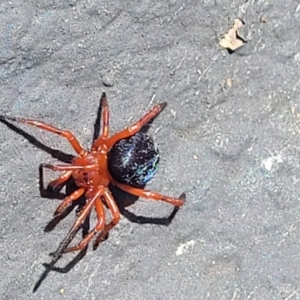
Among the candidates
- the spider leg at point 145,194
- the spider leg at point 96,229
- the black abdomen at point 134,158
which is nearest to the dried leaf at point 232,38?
the black abdomen at point 134,158

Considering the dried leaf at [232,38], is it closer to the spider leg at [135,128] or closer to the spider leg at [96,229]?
the spider leg at [135,128]

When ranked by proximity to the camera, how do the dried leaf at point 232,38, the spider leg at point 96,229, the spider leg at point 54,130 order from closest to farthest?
the spider leg at point 54,130
the spider leg at point 96,229
the dried leaf at point 232,38

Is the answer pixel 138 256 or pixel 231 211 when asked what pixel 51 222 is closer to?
pixel 138 256

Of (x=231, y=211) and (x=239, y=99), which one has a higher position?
(x=239, y=99)

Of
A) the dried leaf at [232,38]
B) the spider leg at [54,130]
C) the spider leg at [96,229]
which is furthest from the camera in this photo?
the dried leaf at [232,38]

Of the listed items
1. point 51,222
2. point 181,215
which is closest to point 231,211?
point 181,215

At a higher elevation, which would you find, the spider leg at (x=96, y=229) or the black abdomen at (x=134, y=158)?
the black abdomen at (x=134, y=158)

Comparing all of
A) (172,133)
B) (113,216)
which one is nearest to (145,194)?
(113,216)
